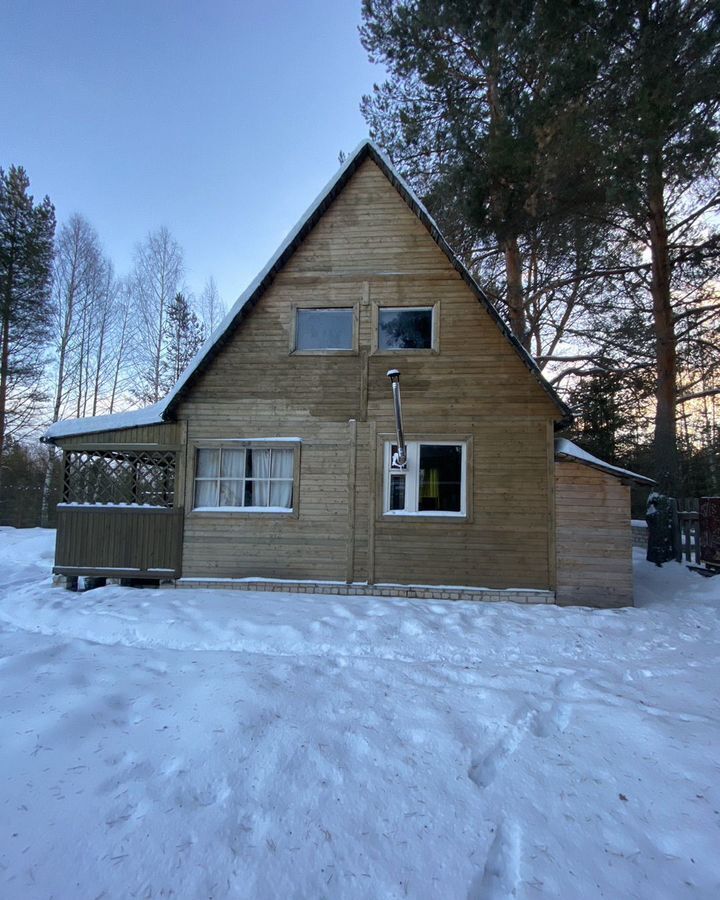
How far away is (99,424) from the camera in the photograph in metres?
8.02

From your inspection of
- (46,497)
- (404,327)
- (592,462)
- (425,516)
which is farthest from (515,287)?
(46,497)

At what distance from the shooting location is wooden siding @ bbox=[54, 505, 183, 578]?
305 inches

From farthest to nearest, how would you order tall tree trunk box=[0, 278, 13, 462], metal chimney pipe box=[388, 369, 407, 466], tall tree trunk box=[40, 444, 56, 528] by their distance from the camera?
tall tree trunk box=[40, 444, 56, 528]
tall tree trunk box=[0, 278, 13, 462]
metal chimney pipe box=[388, 369, 407, 466]

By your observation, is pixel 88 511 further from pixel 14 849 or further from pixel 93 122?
pixel 93 122

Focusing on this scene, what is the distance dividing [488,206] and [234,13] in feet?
21.8

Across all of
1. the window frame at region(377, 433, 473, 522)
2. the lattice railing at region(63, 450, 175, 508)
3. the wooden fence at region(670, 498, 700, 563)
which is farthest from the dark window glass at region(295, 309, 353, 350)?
the wooden fence at region(670, 498, 700, 563)

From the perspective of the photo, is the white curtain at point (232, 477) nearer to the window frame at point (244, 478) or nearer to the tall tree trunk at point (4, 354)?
the window frame at point (244, 478)

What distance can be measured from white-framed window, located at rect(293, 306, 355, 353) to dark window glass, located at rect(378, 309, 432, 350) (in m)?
0.56

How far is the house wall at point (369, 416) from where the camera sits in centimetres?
734

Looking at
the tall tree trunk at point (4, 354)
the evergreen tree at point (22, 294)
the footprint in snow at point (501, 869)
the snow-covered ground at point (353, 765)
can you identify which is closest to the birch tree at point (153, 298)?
the evergreen tree at point (22, 294)

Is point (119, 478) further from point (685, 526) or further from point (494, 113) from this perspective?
point (685, 526)

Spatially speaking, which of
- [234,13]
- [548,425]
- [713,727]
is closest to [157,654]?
[713,727]

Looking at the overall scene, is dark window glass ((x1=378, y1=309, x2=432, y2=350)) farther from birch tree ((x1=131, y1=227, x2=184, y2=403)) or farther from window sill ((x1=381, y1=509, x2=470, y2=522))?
birch tree ((x1=131, y1=227, x2=184, y2=403))

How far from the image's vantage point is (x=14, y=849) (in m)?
2.04
